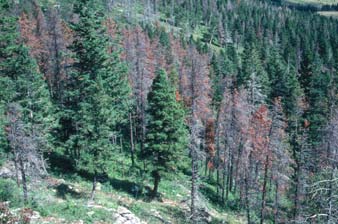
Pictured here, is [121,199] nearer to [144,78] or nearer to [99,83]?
[99,83]

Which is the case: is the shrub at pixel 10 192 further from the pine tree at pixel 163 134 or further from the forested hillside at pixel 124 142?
the pine tree at pixel 163 134

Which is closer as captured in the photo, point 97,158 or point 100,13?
point 97,158

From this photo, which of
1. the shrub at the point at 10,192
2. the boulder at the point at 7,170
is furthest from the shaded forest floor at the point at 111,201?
the boulder at the point at 7,170

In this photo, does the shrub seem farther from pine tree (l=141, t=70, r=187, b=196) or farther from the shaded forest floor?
pine tree (l=141, t=70, r=187, b=196)

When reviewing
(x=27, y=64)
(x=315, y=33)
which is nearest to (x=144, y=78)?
(x=27, y=64)

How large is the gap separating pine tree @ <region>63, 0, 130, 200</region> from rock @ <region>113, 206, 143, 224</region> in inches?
125

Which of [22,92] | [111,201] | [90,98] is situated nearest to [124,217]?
[111,201]

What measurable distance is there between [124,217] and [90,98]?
32.7 ft

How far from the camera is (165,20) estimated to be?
163m

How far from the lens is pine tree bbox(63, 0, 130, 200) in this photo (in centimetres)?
3262

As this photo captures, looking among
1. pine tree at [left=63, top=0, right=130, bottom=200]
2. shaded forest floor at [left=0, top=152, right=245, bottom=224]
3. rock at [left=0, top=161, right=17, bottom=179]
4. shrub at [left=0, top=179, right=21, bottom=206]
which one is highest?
pine tree at [left=63, top=0, right=130, bottom=200]

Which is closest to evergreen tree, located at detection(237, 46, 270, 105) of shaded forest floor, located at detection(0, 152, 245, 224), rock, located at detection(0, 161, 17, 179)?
shaded forest floor, located at detection(0, 152, 245, 224)

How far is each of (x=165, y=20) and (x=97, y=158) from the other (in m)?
137

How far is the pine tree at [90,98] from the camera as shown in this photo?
32.6 metres
